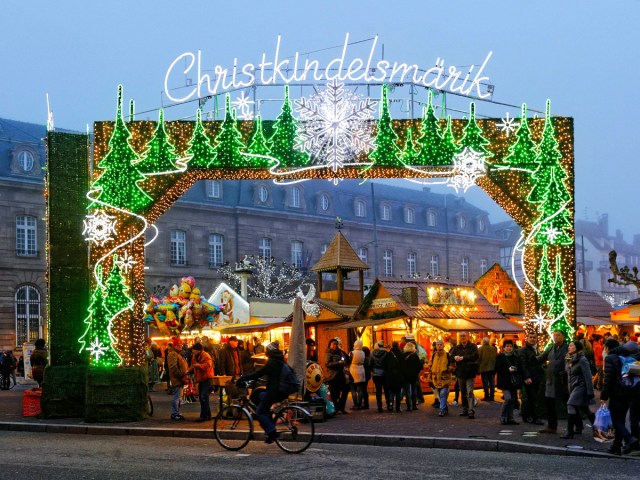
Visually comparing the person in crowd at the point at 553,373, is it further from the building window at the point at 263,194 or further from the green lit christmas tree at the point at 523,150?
the building window at the point at 263,194

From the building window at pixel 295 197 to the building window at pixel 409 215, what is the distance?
10.5m

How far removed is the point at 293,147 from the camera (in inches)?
677

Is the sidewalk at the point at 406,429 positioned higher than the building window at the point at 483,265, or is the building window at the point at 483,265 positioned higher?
the building window at the point at 483,265

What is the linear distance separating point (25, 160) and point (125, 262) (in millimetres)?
35623

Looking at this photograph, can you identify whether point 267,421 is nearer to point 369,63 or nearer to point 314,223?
point 369,63

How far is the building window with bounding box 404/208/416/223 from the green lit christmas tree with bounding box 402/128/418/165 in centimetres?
5148

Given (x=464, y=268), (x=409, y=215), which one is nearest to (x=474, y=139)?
(x=409, y=215)

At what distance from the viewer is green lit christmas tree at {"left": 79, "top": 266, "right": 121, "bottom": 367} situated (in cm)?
1711

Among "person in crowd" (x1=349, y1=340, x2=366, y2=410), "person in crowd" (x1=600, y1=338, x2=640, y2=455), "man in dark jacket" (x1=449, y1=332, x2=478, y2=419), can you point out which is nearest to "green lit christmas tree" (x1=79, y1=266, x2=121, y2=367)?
"person in crowd" (x1=349, y1=340, x2=366, y2=410)

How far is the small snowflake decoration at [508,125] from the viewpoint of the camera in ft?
56.5

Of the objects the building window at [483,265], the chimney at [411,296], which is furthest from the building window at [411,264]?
the chimney at [411,296]

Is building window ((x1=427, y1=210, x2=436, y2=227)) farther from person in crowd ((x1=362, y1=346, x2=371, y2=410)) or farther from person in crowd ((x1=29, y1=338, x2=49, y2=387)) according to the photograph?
person in crowd ((x1=29, y1=338, x2=49, y2=387))

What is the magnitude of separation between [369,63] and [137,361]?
735cm

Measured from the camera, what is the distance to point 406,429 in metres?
14.8
